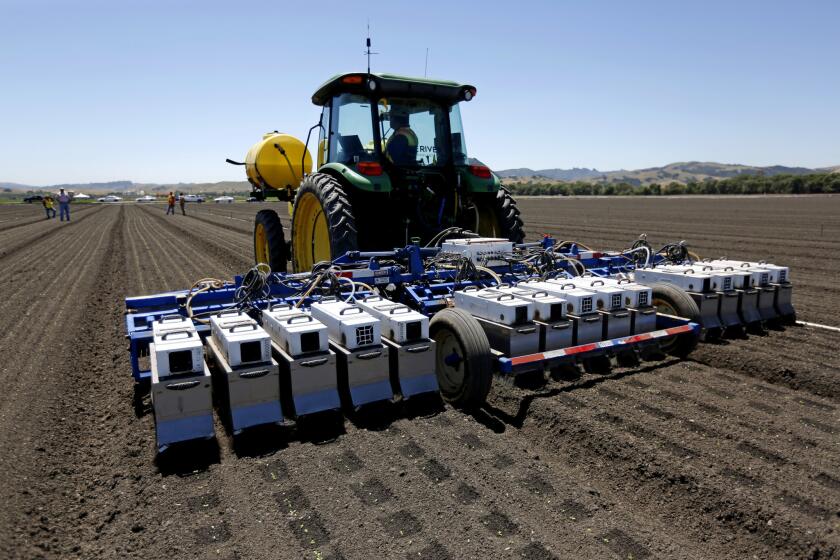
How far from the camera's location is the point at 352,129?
680 centimetres

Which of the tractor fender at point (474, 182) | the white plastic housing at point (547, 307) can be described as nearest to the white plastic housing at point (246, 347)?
the white plastic housing at point (547, 307)

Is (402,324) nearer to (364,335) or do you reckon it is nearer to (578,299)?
(364,335)

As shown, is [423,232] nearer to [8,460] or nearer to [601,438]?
[601,438]

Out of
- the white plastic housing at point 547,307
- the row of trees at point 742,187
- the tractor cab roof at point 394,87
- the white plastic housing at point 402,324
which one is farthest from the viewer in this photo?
the row of trees at point 742,187

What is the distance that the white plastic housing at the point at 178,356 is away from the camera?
334 centimetres

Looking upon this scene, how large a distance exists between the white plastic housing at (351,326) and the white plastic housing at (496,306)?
0.94m

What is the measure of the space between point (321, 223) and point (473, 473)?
14.1ft

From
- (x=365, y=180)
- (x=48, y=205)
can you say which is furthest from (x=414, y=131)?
(x=48, y=205)

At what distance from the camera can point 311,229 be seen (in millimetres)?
7195

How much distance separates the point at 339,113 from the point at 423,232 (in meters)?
1.83

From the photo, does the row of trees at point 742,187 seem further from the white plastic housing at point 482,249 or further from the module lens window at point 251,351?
the module lens window at point 251,351

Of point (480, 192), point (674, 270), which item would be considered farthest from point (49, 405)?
point (674, 270)

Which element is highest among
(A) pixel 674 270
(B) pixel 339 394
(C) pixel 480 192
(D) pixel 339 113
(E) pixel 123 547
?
(D) pixel 339 113

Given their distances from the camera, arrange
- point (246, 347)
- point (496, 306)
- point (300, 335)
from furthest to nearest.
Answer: point (496, 306) → point (300, 335) → point (246, 347)
